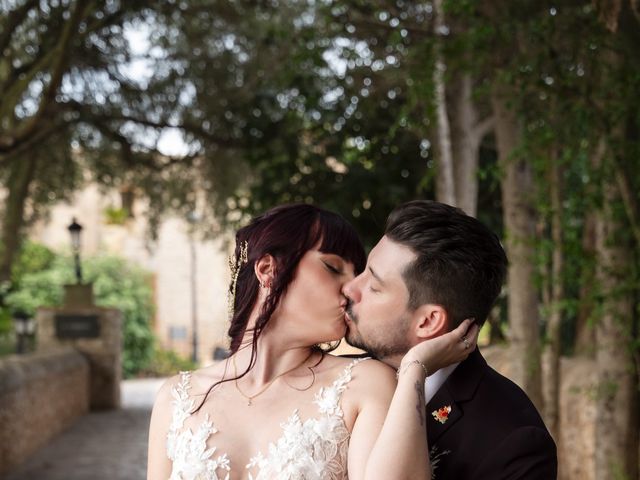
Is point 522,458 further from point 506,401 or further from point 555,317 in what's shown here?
point 555,317

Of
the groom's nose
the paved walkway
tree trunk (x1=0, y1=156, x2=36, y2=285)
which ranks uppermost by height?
tree trunk (x1=0, y1=156, x2=36, y2=285)

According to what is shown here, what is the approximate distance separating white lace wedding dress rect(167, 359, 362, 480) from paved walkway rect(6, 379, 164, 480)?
8396 mm

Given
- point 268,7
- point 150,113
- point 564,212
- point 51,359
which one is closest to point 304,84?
point 268,7

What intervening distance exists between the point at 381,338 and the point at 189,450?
56 centimetres

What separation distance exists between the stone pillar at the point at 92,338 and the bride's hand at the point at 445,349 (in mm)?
15883

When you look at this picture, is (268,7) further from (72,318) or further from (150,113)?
(72,318)

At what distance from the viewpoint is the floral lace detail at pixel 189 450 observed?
2.42 m

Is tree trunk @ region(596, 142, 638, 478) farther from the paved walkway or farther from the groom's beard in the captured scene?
the paved walkway

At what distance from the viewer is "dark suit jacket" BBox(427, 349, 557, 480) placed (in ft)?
6.82

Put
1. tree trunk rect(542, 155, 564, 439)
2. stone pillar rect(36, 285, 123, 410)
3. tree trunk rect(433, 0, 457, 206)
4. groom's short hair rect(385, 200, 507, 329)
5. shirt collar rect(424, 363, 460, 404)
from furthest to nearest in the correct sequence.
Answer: stone pillar rect(36, 285, 123, 410) < tree trunk rect(542, 155, 564, 439) < tree trunk rect(433, 0, 457, 206) < shirt collar rect(424, 363, 460, 404) < groom's short hair rect(385, 200, 507, 329)

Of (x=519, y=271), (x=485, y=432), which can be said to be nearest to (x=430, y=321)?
(x=485, y=432)

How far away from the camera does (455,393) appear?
2.23 m

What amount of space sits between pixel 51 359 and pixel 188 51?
475cm

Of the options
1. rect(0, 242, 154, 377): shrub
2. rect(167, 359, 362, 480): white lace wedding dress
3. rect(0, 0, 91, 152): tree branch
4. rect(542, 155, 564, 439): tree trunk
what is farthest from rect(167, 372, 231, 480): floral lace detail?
rect(0, 242, 154, 377): shrub
